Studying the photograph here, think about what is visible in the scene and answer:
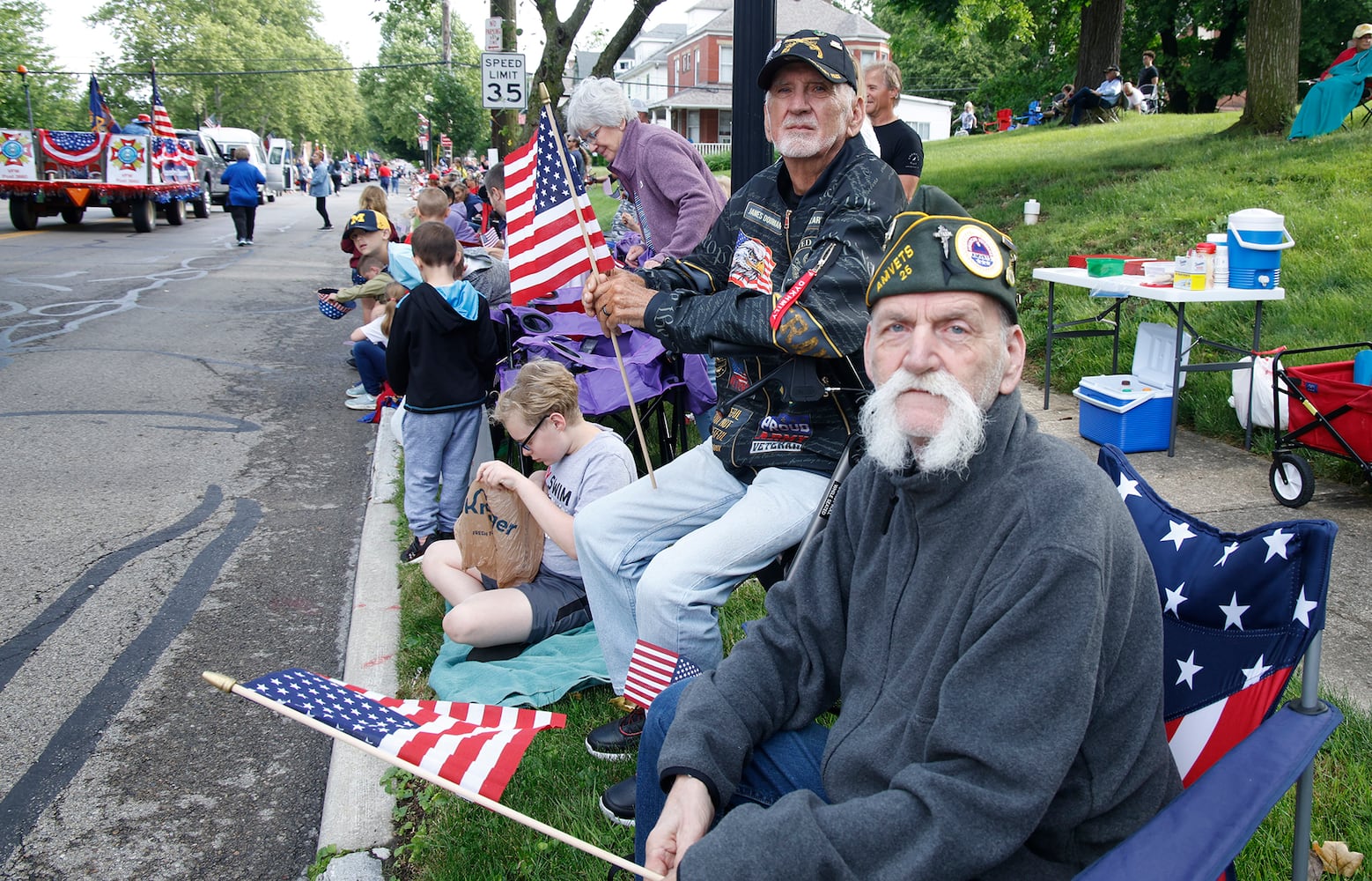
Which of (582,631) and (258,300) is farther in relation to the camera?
(258,300)

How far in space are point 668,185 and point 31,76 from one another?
47302 millimetres

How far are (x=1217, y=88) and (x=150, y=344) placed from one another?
39186 mm

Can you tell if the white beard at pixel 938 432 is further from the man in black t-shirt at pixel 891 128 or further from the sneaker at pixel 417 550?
the man in black t-shirt at pixel 891 128

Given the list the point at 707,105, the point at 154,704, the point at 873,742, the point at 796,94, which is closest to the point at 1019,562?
the point at 873,742

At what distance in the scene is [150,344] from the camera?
1065cm

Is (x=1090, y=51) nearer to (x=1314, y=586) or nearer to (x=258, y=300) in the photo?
(x=258, y=300)

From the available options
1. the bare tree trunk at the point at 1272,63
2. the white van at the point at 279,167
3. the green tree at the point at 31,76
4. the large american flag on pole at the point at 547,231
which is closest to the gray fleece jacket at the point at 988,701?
the large american flag on pole at the point at 547,231

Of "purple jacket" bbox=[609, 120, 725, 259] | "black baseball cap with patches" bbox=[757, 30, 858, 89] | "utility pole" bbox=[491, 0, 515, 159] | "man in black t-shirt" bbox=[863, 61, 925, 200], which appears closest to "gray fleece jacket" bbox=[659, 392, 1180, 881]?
"black baseball cap with patches" bbox=[757, 30, 858, 89]

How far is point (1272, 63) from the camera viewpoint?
493 inches

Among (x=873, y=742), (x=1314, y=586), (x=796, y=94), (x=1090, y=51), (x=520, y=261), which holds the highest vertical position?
(x=1090, y=51)

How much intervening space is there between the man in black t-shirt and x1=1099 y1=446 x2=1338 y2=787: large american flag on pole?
473 centimetres

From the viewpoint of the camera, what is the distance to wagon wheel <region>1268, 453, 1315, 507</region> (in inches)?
190

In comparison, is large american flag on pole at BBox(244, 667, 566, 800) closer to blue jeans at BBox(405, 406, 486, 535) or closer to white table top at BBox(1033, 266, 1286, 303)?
blue jeans at BBox(405, 406, 486, 535)

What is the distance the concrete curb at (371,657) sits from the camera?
2.96 m
